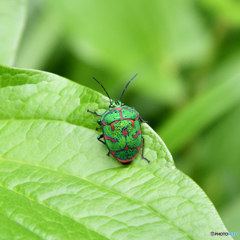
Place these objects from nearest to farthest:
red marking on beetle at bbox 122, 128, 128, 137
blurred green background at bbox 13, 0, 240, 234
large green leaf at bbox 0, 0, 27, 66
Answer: large green leaf at bbox 0, 0, 27, 66 → red marking on beetle at bbox 122, 128, 128, 137 → blurred green background at bbox 13, 0, 240, 234

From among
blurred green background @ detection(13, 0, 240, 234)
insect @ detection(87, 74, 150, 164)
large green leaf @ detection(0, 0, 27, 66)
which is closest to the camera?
insect @ detection(87, 74, 150, 164)

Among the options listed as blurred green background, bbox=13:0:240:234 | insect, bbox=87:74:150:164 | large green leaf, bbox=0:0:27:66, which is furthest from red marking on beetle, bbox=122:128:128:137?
blurred green background, bbox=13:0:240:234

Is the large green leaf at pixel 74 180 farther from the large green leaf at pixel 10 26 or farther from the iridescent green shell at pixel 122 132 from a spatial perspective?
the large green leaf at pixel 10 26

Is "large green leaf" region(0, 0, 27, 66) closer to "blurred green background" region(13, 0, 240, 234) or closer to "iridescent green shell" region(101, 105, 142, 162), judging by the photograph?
"iridescent green shell" region(101, 105, 142, 162)

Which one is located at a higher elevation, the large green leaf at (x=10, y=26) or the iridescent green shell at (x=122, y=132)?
the large green leaf at (x=10, y=26)

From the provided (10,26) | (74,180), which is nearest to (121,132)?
(74,180)

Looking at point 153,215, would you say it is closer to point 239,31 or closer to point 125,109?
point 125,109

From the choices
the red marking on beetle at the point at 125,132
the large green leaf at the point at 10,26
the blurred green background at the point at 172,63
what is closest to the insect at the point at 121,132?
the red marking on beetle at the point at 125,132
